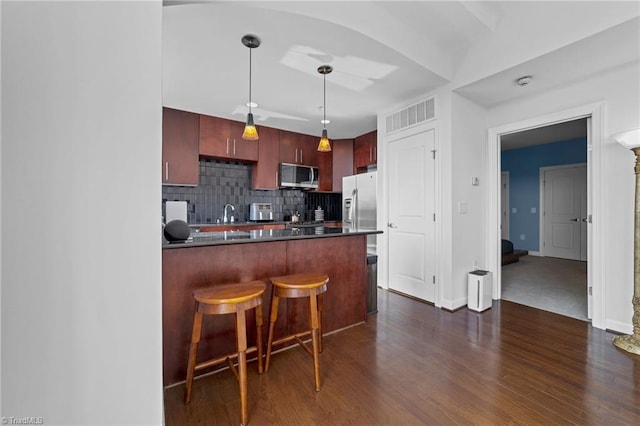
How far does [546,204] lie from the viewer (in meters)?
6.17

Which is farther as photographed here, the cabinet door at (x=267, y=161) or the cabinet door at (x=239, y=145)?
the cabinet door at (x=267, y=161)

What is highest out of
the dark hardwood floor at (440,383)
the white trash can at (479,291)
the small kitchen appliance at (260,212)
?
the small kitchen appliance at (260,212)

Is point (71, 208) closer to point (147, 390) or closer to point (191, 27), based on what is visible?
point (147, 390)

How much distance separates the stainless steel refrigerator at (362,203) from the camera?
4.12 metres

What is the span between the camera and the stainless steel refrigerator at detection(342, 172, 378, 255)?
412 centimetres

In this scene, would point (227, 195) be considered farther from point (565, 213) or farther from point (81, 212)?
point (565, 213)

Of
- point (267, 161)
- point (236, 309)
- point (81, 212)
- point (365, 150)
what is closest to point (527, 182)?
point (365, 150)

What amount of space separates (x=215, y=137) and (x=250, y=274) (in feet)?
9.24

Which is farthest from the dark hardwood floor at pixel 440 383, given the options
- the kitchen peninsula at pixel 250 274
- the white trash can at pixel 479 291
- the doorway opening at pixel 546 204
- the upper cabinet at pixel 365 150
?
the upper cabinet at pixel 365 150

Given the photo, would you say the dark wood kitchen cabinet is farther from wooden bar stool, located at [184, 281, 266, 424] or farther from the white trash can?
the white trash can

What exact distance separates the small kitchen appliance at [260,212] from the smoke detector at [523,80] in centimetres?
370

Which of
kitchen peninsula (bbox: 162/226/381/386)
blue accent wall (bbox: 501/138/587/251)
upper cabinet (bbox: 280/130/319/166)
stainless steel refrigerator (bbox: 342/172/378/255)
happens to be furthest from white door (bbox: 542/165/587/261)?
kitchen peninsula (bbox: 162/226/381/386)

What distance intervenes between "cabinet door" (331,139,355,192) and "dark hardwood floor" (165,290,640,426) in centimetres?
323

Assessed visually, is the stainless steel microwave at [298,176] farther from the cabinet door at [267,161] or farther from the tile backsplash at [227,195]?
the tile backsplash at [227,195]
